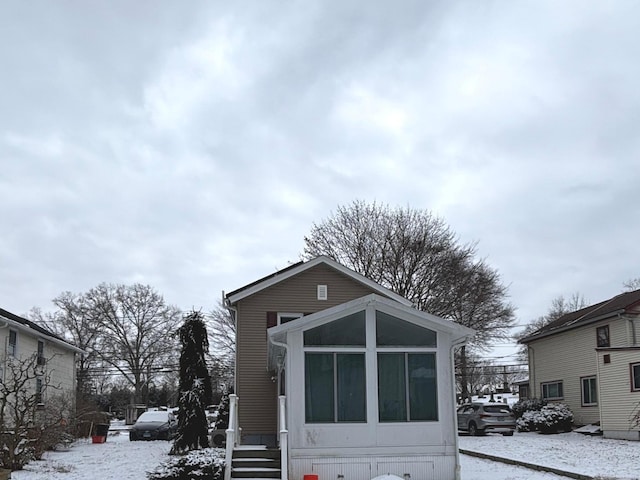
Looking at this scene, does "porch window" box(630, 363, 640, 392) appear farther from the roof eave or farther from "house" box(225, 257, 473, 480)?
"house" box(225, 257, 473, 480)

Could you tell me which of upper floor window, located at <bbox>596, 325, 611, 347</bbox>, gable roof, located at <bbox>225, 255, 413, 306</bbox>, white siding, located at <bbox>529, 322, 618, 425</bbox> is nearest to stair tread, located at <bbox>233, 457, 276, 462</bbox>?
gable roof, located at <bbox>225, 255, 413, 306</bbox>

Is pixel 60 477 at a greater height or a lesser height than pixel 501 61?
lesser

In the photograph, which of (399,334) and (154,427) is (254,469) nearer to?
(399,334)

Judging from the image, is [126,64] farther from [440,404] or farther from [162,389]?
[162,389]

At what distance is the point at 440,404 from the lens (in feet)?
45.9

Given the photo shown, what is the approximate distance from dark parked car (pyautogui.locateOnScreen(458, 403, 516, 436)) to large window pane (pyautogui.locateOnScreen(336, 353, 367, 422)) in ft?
45.3

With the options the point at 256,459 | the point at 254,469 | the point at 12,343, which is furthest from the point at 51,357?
the point at 254,469

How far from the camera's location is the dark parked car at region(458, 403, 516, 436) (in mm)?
25922

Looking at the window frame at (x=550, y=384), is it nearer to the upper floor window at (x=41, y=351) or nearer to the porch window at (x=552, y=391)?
the porch window at (x=552, y=391)

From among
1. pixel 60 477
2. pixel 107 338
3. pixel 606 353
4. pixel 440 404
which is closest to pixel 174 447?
pixel 60 477

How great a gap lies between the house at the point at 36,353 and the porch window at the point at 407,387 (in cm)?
1140

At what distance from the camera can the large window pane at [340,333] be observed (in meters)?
13.9

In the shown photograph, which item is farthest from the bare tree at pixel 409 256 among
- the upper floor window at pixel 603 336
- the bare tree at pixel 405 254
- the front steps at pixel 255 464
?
the front steps at pixel 255 464

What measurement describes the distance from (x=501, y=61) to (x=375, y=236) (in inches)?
844
